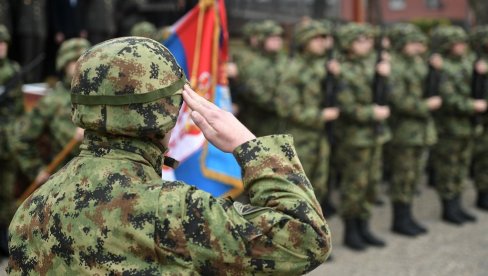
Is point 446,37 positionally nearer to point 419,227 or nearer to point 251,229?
point 419,227

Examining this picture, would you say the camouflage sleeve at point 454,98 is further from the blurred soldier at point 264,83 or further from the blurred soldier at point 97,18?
the blurred soldier at point 97,18

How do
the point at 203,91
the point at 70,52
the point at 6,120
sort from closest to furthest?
1. the point at 203,91
2. the point at 70,52
3. the point at 6,120

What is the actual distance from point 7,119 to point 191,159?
1.99m

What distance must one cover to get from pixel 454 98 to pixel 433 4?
90.1ft

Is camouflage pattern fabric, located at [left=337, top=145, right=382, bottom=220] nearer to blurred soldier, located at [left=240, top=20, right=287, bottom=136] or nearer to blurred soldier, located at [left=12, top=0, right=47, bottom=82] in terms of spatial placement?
blurred soldier, located at [left=240, top=20, right=287, bottom=136]

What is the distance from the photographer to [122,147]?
5.07 ft

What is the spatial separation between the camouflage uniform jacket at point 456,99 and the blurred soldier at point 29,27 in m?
4.39

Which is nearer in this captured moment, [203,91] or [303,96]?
[203,91]

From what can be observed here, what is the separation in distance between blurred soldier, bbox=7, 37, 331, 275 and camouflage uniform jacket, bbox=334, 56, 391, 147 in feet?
13.9

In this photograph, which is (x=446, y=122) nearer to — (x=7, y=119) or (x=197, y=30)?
(x=197, y=30)

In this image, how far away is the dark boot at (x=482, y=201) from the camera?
7.23 metres

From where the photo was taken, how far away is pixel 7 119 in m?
5.29

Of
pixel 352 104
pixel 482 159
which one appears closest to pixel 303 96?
pixel 352 104

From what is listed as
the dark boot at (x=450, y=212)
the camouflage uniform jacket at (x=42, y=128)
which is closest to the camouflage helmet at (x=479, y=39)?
the dark boot at (x=450, y=212)
